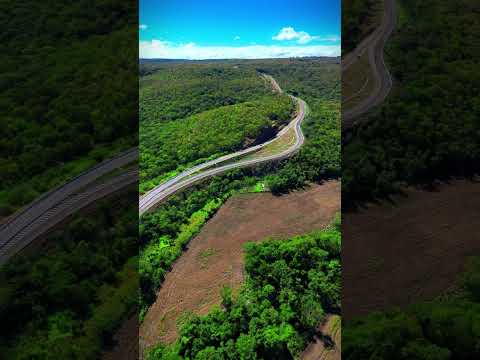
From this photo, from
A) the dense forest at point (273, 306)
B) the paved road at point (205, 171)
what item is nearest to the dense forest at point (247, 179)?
the paved road at point (205, 171)

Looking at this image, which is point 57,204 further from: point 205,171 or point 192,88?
point 192,88

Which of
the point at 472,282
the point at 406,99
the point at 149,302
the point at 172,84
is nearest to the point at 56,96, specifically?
the point at 172,84

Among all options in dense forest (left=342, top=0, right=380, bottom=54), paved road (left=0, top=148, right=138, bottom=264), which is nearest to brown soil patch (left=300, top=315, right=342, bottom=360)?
paved road (left=0, top=148, right=138, bottom=264)

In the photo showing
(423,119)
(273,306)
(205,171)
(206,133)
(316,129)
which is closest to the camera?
(273,306)

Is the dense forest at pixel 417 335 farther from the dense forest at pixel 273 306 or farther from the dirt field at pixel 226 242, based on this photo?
the dirt field at pixel 226 242

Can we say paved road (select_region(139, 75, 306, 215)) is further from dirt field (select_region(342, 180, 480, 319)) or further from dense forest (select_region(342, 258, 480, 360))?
dense forest (select_region(342, 258, 480, 360))

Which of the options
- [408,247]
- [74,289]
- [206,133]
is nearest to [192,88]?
[206,133]

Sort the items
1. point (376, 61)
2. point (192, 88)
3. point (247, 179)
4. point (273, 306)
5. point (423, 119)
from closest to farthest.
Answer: point (273, 306) → point (247, 179) → point (192, 88) → point (423, 119) → point (376, 61)
